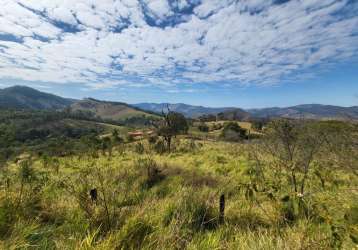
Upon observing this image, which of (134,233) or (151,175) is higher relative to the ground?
(134,233)

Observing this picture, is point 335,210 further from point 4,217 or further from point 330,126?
point 4,217

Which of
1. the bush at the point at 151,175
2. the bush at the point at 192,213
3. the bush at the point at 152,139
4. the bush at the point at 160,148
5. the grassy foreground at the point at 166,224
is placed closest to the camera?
the grassy foreground at the point at 166,224

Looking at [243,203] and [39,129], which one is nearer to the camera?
[243,203]

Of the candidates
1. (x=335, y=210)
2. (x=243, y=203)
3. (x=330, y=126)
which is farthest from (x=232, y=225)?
(x=330, y=126)

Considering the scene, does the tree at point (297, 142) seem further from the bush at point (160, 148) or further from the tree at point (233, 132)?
the tree at point (233, 132)

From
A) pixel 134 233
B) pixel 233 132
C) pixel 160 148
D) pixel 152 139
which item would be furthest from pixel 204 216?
pixel 233 132

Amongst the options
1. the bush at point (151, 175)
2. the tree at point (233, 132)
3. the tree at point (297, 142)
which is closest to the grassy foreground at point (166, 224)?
the tree at point (297, 142)

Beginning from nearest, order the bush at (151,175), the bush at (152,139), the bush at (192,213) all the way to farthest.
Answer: the bush at (192,213) → the bush at (151,175) → the bush at (152,139)

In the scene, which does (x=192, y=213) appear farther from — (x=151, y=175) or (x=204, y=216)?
(x=151, y=175)

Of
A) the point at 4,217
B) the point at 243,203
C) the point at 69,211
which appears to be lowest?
the point at 243,203

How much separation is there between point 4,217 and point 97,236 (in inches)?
45.1

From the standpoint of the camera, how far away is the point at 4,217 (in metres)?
2.96

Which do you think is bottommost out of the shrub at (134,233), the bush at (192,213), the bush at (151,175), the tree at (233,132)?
the tree at (233,132)

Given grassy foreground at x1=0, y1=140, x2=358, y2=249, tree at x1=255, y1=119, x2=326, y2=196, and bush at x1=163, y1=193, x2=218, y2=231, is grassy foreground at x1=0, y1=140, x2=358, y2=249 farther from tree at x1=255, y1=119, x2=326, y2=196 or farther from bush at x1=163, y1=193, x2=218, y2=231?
tree at x1=255, y1=119, x2=326, y2=196
